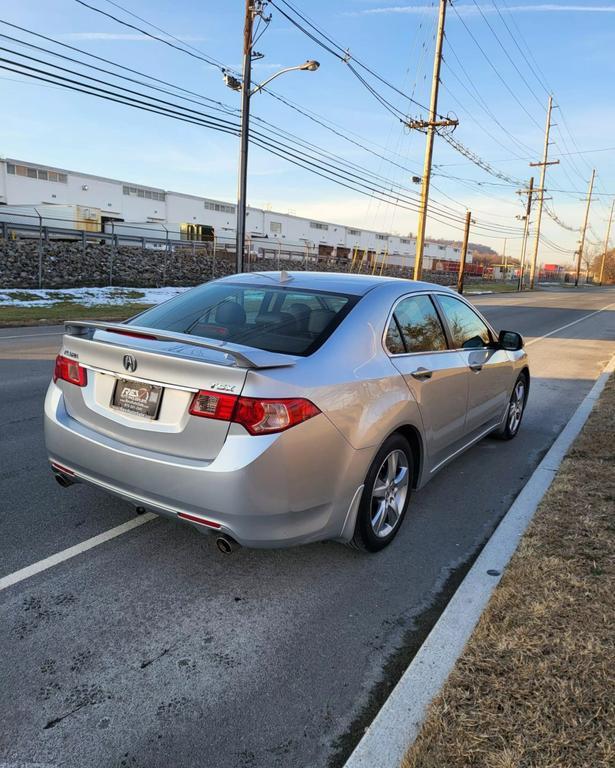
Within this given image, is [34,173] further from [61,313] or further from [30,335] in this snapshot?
[30,335]

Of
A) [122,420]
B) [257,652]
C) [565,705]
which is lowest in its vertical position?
[257,652]

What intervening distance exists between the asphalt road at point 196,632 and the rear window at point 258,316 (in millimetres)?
1295

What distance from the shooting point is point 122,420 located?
10.1 ft

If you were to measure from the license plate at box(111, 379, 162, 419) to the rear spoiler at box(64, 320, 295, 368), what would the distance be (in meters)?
0.28

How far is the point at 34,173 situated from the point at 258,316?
56401 millimetres

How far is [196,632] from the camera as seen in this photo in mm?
2777

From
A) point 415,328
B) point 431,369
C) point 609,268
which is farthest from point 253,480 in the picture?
point 609,268

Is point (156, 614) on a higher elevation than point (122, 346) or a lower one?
lower

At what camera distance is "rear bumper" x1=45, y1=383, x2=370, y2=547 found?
8.93ft

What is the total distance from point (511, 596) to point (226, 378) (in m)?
1.83

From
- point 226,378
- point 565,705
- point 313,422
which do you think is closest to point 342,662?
point 565,705

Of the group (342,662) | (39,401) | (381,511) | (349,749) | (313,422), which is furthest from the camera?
(39,401)

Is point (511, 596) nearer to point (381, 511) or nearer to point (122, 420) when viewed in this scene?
point (381, 511)

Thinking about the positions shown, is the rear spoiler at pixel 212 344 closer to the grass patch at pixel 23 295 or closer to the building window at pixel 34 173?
the grass patch at pixel 23 295
